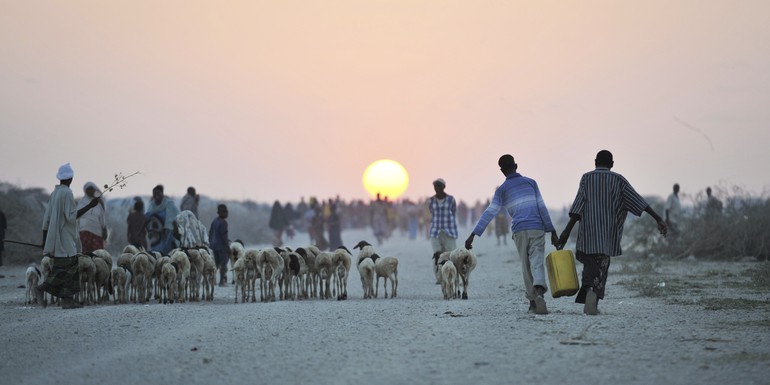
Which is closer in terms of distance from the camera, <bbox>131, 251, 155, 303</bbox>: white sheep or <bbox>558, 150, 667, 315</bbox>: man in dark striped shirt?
<bbox>558, 150, 667, 315</bbox>: man in dark striped shirt

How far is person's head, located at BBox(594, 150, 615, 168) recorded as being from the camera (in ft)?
39.6

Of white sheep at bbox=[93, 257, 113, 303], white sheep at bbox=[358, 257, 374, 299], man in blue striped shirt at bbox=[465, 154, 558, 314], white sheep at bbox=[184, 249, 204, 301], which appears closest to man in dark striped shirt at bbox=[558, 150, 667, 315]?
man in blue striped shirt at bbox=[465, 154, 558, 314]

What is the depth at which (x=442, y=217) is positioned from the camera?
56.6ft

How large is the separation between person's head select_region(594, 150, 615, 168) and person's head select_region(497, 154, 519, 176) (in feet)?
3.58

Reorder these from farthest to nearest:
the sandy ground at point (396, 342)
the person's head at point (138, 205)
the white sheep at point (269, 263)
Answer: the person's head at point (138, 205) < the white sheep at point (269, 263) < the sandy ground at point (396, 342)

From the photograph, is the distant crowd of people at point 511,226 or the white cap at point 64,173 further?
the white cap at point 64,173

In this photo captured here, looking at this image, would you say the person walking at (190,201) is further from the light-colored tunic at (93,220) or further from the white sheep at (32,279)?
the white sheep at (32,279)

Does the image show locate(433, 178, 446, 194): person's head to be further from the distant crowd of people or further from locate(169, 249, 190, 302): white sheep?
locate(169, 249, 190, 302): white sheep

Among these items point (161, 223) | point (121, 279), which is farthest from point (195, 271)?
point (161, 223)

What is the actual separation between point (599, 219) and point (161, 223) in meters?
9.14

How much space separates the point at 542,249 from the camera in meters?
12.4

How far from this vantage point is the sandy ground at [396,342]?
26.0 ft

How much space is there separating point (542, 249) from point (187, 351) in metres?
5.02

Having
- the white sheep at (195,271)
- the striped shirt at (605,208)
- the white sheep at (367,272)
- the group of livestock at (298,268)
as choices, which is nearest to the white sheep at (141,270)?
the white sheep at (195,271)
